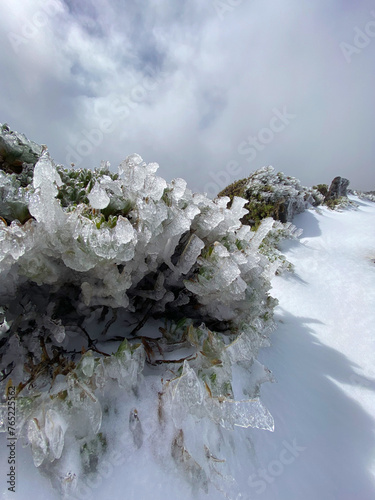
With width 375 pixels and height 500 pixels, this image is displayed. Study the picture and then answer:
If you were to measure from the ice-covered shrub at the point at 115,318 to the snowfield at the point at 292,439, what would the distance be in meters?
0.07

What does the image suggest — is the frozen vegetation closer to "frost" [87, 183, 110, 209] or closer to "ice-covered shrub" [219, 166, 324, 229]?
"frost" [87, 183, 110, 209]

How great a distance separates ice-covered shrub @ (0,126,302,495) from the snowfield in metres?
0.07

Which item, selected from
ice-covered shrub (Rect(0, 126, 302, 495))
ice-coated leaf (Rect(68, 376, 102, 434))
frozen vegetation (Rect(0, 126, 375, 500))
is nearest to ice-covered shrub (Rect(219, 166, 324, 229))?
frozen vegetation (Rect(0, 126, 375, 500))

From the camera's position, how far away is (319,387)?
7.46 feet

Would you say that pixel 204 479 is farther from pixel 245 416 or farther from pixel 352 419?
pixel 352 419

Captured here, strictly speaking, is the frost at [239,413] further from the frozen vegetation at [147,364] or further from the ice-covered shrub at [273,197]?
the ice-covered shrub at [273,197]

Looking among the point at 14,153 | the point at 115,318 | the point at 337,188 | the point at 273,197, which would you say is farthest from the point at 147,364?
the point at 337,188

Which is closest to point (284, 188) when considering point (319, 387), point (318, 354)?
point (318, 354)

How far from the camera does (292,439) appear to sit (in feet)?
5.62

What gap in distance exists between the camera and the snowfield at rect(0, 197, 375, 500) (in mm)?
1175

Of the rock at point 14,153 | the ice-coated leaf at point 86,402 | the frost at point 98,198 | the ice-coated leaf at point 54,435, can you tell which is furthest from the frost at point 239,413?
the rock at point 14,153

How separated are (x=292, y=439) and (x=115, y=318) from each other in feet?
4.91

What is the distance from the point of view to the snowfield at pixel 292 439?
1175mm

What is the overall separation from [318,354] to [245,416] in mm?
2135
